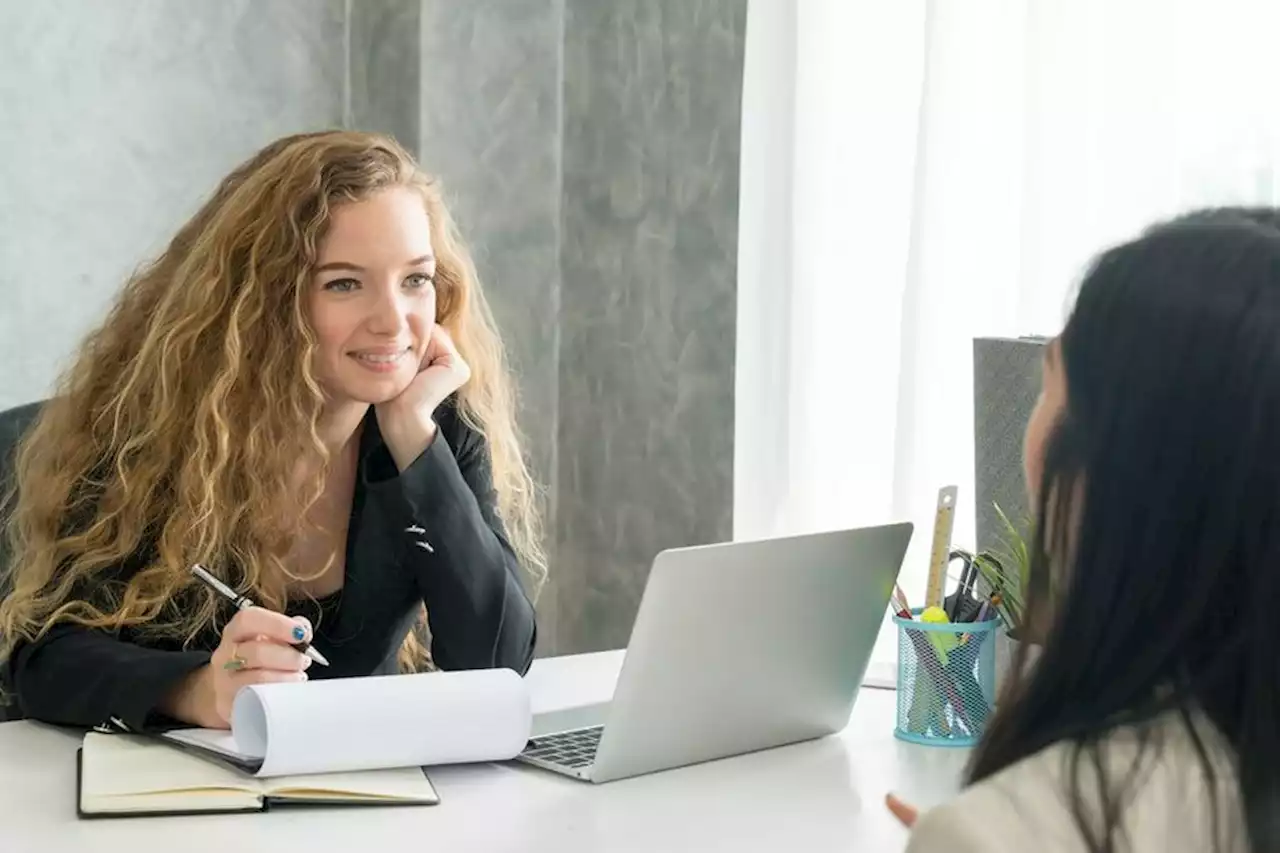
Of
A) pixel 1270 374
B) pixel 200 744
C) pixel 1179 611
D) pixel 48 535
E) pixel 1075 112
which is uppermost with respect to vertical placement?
pixel 1075 112

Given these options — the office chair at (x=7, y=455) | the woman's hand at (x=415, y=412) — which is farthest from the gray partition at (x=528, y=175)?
the woman's hand at (x=415, y=412)

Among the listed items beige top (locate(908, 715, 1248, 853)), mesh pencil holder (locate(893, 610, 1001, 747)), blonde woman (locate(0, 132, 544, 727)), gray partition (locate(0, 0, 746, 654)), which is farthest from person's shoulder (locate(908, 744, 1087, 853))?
gray partition (locate(0, 0, 746, 654))

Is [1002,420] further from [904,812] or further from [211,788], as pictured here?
[211,788]

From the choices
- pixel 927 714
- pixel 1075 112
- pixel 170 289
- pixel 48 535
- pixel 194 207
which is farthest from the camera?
pixel 194 207

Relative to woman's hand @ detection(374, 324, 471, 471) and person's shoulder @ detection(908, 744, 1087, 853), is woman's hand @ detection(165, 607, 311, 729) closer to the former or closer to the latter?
woman's hand @ detection(374, 324, 471, 471)

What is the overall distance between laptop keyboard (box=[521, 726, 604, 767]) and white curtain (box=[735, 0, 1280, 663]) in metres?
0.85

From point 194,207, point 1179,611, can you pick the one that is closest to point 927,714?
point 1179,611

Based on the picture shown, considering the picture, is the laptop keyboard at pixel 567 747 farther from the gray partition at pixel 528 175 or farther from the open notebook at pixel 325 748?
the gray partition at pixel 528 175

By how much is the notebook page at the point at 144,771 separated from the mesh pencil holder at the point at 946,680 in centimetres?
58

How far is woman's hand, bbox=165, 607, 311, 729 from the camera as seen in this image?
1.39 metres

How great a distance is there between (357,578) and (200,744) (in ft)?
1.28

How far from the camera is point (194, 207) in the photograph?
2.65 m

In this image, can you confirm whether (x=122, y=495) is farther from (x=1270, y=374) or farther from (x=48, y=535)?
(x=1270, y=374)

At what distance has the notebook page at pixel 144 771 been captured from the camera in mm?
1244
